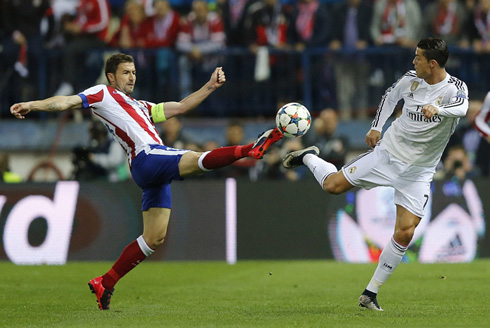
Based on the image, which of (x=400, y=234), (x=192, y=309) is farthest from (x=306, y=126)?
(x=192, y=309)

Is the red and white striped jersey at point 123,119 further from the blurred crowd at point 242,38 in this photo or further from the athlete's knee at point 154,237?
the blurred crowd at point 242,38

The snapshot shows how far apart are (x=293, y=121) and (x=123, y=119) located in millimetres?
1618

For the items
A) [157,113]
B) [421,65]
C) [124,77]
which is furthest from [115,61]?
[421,65]

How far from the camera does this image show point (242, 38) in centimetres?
1638

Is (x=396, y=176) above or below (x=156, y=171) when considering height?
below

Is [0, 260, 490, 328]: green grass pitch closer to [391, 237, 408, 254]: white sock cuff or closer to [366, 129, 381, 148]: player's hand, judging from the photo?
[391, 237, 408, 254]: white sock cuff

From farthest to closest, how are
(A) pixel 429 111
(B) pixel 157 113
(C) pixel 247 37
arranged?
(C) pixel 247 37 → (B) pixel 157 113 → (A) pixel 429 111

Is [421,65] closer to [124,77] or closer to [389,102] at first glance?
[389,102]

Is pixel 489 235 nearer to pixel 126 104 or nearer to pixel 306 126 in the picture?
pixel 306 126

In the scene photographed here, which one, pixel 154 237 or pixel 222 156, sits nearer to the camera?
pixel 222 156

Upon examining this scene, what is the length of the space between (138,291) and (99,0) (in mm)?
7440

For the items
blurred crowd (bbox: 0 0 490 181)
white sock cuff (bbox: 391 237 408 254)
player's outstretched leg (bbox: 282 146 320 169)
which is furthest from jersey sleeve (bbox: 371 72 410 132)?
blurred crowd (bbox: 0 0 490 181)

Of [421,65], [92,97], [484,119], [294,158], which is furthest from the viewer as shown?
[484,119]

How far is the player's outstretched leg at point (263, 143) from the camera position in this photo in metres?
7.93
